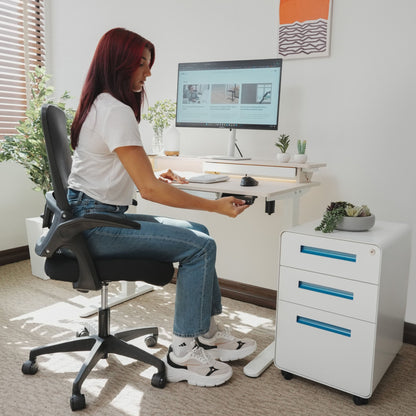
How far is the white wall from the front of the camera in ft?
6.86

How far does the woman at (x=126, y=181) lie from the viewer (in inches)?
59.8

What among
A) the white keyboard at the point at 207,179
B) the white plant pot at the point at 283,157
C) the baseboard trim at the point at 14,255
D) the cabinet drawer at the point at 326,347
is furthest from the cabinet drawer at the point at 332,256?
the baseboard trim at the point at 14,255

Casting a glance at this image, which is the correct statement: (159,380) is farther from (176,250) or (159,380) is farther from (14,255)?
(14,255)

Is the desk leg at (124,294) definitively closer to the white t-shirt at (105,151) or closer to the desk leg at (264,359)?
the desk leg at (264,359)

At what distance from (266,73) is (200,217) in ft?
3.21

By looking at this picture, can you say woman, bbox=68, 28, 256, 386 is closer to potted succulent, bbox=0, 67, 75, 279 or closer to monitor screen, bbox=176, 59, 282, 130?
monitor screen, bbox=176, 59, 282, 130

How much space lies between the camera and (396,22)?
205 cm

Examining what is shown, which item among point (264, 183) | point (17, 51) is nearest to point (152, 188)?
point (264, 183)

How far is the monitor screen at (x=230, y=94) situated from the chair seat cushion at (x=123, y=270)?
965 millimetres

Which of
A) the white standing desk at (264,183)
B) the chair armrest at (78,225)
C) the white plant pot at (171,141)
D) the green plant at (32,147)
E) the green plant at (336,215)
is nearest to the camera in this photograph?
the chair armrest at (78,225)

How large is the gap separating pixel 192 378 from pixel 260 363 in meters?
0.31

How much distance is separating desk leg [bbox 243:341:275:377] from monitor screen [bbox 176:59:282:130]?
1006 mm

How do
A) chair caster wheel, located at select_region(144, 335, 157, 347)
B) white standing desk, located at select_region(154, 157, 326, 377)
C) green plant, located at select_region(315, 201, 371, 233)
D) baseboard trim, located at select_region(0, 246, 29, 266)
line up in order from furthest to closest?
baseboard trim, located at select_region(0, 246, 29, 266) → chair caster wheel, located at select_region(144, 335, 157, 347) → white standing desk, located at select_region(154, 157, 326, 377) → green plant, located at select_region(315, 201, 371, 233)

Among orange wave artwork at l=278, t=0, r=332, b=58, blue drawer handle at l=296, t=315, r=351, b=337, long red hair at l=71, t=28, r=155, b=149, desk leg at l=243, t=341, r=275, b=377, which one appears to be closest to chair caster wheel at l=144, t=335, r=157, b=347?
desk leg at l=243, t=341, r=275, b=377
